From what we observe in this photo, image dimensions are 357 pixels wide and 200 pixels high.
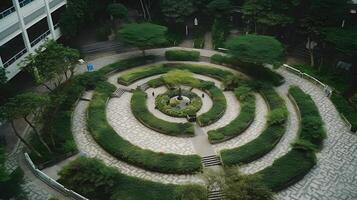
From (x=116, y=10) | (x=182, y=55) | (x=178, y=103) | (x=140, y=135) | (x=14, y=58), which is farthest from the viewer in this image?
(x=116, y=10)

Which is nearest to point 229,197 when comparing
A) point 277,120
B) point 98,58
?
point 277,120

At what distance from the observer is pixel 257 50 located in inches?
1710

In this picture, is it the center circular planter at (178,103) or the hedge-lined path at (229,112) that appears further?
the center circular planter at (178,103)

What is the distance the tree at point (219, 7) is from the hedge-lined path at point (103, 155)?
26.9m

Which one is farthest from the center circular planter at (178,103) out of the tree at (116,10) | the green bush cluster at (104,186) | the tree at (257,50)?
the tree at (116,10)

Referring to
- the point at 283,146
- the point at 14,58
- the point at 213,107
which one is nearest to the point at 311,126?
the point at 283,146

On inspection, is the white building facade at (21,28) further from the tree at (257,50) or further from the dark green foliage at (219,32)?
the tree at (257,50)

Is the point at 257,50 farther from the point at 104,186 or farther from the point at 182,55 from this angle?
the point at 104,186

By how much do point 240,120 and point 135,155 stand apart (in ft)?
40.8

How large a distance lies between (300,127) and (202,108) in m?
11.3

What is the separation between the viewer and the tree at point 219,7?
2190 inches

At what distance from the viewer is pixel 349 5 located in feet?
157

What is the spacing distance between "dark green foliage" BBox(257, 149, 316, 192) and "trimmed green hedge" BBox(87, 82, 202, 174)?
247 inches

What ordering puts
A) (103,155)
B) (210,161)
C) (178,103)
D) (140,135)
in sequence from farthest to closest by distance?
(178,103)
(140,135)
(103,155)
(210,161)
